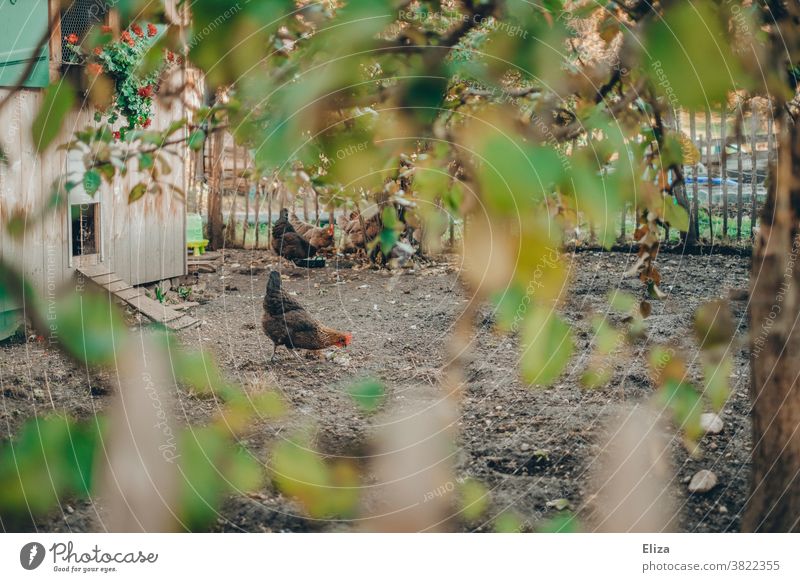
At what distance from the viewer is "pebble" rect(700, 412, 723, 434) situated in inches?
51.1

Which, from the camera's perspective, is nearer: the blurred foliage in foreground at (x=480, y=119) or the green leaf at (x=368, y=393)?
the blurred foliage in foreground at (x=480, y=119)

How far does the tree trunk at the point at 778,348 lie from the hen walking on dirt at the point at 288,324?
595mm

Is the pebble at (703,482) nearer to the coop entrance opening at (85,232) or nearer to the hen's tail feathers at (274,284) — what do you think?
the hen's tail feathers at (274,284)

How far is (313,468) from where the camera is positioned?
2.98 feet

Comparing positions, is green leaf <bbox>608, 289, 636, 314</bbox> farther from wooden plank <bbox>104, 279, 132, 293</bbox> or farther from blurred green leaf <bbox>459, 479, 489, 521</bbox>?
wooden plank <bbox>104, 279, 132, 293</bbox>

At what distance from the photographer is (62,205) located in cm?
80

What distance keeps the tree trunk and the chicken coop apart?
0.64 m

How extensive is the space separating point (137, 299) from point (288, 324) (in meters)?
0.23

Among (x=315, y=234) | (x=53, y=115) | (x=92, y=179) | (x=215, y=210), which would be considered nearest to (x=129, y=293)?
(x=215, y=210)

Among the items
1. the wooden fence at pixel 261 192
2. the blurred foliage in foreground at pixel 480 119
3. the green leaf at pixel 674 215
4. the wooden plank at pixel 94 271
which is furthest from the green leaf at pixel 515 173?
the wooden plank at pixel 94 271

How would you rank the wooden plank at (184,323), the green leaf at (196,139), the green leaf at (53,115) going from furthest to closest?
1. the wooden plank at (184,323)
2. the green leaf at (196,139)
3. the green leaf at (53,115)

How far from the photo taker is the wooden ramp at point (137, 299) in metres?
1.09

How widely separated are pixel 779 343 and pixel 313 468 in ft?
1.89

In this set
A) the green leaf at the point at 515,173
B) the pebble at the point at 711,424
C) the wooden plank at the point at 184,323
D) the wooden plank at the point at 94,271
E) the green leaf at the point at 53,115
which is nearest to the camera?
the green leaf at the point at 515,173
